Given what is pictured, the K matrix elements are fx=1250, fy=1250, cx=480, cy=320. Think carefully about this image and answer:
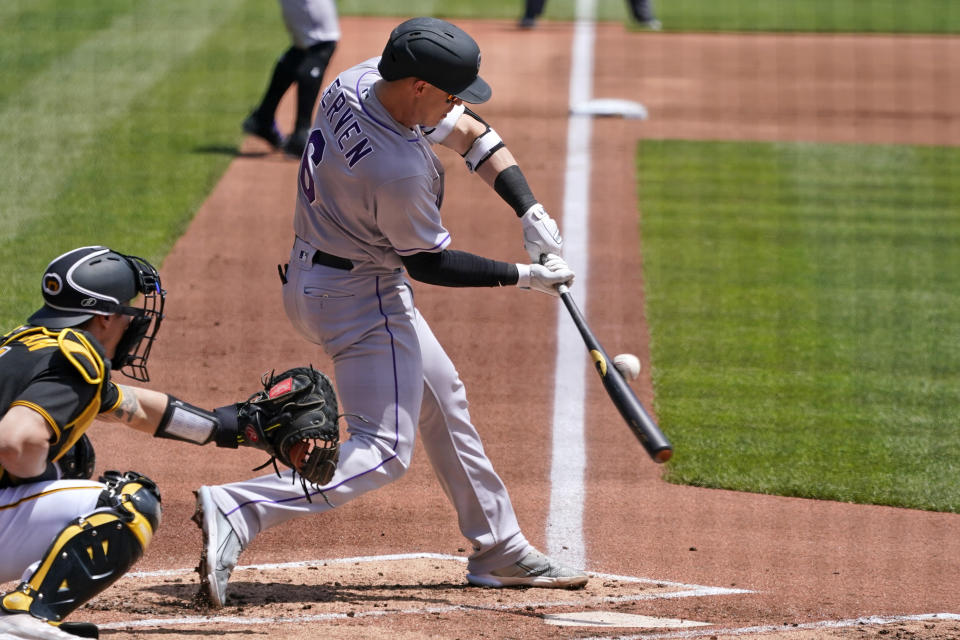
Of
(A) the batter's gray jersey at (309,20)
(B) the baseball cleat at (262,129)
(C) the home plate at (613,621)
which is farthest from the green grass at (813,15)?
(C) the home plate at (613,621)

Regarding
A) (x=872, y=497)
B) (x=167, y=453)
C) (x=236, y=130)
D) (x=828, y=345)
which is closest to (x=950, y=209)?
(x=828, y=345)

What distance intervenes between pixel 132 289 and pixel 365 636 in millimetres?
1223

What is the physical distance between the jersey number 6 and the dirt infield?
1352mm

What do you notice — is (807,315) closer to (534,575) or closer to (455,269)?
(534,575)

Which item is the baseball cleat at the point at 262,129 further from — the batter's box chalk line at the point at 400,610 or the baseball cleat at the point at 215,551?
the baseball cleat at the point at 215,551

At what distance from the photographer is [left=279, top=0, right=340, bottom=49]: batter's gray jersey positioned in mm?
9578

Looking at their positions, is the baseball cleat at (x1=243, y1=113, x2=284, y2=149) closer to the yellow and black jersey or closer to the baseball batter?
the baseball batter

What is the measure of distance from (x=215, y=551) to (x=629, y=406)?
1.36 meters

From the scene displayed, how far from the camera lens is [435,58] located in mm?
3904

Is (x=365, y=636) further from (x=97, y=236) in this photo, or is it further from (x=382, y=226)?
(x=97, y=236)

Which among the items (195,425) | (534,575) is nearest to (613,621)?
(534,575)

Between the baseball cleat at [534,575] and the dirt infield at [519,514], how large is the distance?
0.15ft

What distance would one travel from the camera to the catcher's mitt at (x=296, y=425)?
3.81 m

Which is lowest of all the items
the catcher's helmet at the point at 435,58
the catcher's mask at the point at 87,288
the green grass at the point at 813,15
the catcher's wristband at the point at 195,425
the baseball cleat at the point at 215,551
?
the baseball cleat at the point at 215,551
